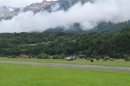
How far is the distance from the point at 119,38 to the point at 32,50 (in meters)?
59.5

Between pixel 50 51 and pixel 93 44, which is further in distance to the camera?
pixel 50 51

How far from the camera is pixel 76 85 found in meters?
22.7

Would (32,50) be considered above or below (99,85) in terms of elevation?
above

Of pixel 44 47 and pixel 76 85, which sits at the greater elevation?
pixel 44 47

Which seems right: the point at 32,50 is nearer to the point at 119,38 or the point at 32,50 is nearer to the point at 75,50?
the point at 75,50

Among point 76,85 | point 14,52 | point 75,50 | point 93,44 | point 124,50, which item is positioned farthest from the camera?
point 14,52

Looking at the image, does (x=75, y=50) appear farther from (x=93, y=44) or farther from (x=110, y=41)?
(x=110, y=41)

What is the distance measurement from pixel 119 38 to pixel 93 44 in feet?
56.4

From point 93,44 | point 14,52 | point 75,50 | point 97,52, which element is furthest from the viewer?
point 14,52

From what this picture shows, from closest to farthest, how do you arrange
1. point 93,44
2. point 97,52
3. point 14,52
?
point 97,52 → point 93,44 → point 14,52

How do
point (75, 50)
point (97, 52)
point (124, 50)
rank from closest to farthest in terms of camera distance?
point (124, 50) < point (97, 52) < point (75, 50)

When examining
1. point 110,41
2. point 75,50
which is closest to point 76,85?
point 110,41

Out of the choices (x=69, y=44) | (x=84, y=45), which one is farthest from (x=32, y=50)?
(x=84, y=45)

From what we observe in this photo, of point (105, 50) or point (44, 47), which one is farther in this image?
point (44, 47)
